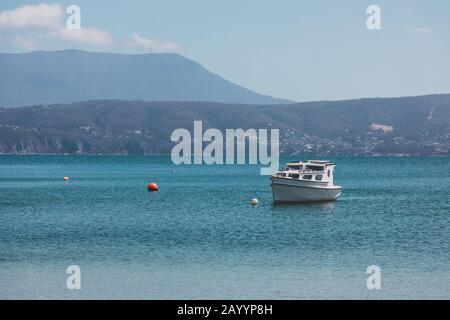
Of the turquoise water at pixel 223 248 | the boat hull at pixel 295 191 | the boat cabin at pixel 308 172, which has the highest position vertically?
the boat cabin at pixel 308 172

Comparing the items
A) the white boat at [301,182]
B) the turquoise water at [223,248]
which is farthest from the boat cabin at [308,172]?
the turquoise water at [223,248]

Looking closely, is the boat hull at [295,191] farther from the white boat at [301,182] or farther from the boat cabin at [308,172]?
the boat cabin at [308,172]

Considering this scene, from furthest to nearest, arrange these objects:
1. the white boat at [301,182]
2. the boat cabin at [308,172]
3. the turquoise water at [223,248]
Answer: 1. the boat cabin at [308,172]
2. the white boat at [301,182]
3. the turquoise water at [223,248]

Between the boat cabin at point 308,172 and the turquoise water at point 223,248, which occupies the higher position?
the boat cabin at point 308,172

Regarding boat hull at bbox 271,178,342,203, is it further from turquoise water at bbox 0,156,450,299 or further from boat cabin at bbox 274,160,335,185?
turquoise water at bbox 0,156,450,299

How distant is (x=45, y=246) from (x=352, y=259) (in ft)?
63.4

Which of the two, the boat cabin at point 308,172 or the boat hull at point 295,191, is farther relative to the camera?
the boat cabin at point 308,172

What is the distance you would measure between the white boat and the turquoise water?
1.56 m

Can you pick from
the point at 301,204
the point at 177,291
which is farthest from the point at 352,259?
the point at 301,204

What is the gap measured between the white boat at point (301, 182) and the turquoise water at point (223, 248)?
156 centimetres

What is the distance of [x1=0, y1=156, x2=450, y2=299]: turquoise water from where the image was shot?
41781 mm

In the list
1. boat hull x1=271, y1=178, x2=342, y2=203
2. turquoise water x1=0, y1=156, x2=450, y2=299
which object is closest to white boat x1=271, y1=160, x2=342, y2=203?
boat hull x1=271, y1=178, x2=342, y2=203

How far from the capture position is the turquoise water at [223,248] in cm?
4178

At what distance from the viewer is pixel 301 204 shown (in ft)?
288
